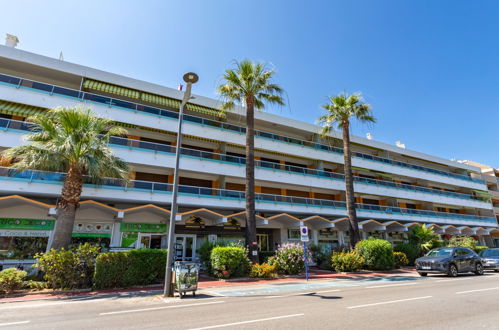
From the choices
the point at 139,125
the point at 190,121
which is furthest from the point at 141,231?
the point at 190,121

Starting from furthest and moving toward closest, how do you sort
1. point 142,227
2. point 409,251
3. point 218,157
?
point 218,157
point 409,251
point 142,227

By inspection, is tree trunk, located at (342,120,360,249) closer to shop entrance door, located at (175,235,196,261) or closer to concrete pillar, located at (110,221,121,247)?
shop entrance door, located at (175,235,196,261)

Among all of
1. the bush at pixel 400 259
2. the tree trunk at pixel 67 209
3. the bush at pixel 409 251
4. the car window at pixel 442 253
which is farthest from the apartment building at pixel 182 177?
the car window at pixel 442 253

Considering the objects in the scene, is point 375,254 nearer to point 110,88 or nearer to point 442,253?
point 442,253

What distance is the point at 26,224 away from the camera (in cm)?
1692

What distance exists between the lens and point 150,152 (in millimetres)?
20516

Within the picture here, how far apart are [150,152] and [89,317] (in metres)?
A: 14.6

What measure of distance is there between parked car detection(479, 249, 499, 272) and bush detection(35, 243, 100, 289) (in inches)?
907

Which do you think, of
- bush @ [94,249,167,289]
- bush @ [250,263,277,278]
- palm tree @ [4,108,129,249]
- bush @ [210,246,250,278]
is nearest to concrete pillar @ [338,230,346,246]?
bush @ [250,263,277,278]

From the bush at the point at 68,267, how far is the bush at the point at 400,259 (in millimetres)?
19527

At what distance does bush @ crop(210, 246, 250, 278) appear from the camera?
15180 millimetres

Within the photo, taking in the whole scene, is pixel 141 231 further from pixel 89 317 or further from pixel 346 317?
pixel 346 317

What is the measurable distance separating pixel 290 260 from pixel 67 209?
12225mm

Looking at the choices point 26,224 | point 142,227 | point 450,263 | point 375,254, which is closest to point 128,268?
point 142,227
